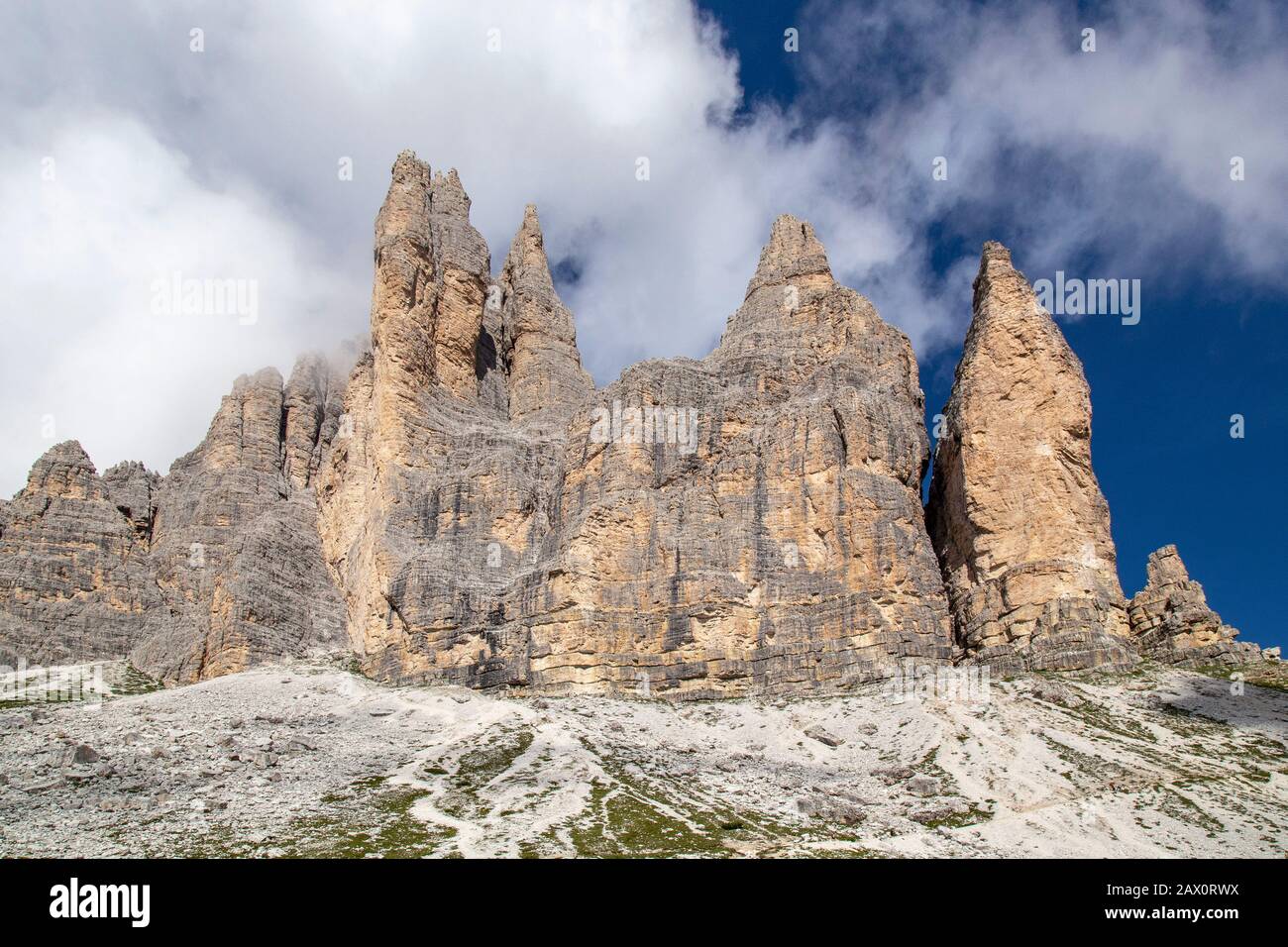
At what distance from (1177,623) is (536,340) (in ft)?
270

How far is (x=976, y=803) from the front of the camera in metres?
52.6

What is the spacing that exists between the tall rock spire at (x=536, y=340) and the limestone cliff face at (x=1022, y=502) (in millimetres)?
49847

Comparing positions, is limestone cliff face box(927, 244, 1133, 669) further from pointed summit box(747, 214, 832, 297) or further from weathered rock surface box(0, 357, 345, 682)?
weathered rock surface box(0, 357, 345, 682)

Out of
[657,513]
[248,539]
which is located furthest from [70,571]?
[657,513]

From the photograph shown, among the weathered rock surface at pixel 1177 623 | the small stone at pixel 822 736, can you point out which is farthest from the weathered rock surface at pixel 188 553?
the weathered rock surface at pixel 1177 623

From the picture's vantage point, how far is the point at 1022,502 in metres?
83.6

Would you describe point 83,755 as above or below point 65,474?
below

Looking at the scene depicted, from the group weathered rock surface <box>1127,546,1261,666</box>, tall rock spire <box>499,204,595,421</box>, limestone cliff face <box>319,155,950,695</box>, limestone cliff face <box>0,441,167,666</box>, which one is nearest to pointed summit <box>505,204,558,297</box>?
tall rock spire <box>499,204,595,421</box>

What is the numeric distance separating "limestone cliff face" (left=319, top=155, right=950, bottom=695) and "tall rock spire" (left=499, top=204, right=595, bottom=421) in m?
9.56

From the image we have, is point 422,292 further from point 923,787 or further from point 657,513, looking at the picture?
point 923,787

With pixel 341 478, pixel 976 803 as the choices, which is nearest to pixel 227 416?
pixel 341 478

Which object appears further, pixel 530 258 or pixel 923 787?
pixel 530 258
